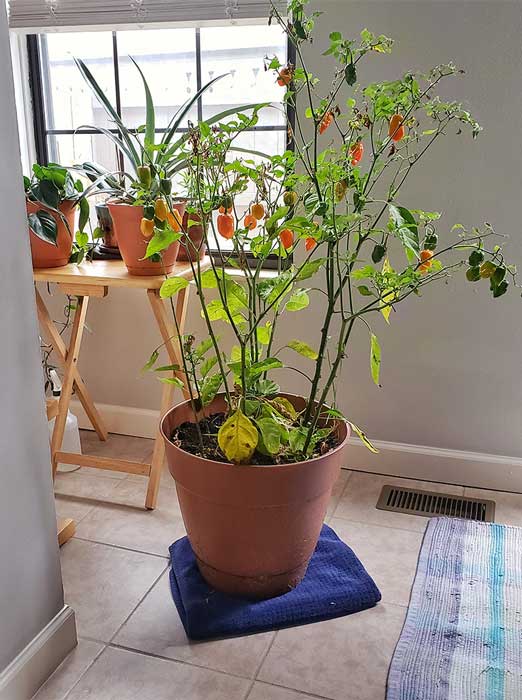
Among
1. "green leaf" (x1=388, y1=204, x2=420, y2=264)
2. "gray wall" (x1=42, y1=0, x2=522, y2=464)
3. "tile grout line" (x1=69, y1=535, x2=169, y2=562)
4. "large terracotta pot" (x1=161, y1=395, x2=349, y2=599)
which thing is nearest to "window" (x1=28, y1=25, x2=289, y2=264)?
"gray wall" (x1=42, y1=0, x2=522, y2=464)

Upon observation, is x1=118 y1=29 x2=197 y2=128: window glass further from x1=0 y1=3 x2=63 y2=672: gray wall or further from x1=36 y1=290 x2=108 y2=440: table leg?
x1=0 y1=3 x2=63 y2=672: gray wall

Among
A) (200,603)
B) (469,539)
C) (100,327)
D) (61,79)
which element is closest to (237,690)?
(200,603)

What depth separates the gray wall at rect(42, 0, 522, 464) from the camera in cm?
194

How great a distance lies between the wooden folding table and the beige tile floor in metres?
0.11

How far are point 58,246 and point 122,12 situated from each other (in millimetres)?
781

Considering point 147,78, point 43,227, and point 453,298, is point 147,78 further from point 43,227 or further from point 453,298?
point 453,298

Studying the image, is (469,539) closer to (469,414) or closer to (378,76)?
(469,414)

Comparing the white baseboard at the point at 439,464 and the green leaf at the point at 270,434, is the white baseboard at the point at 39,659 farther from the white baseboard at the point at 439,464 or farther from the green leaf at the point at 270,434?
the white baseboard at the point at 439,464

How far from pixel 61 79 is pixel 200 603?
193cm

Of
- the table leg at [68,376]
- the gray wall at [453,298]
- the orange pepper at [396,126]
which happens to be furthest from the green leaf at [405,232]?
the table leg at [68,376]

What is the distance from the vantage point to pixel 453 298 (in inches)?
84.3

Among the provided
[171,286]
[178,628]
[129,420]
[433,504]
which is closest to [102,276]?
[171,286]

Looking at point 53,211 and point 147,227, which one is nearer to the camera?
point 147,227

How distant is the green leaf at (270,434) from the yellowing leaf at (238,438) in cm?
2
